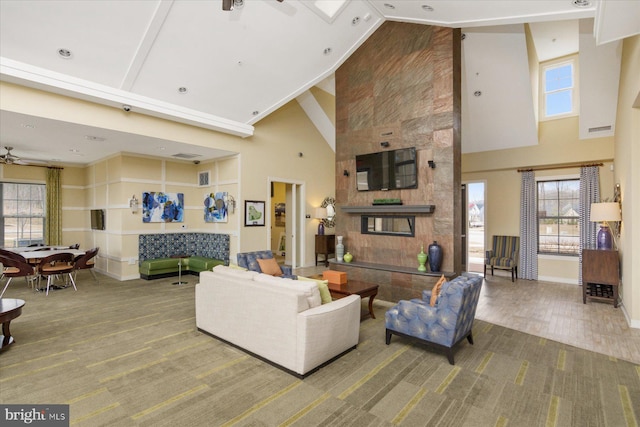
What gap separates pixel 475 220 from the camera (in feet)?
27.0

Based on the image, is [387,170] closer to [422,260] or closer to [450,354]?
[422,260]

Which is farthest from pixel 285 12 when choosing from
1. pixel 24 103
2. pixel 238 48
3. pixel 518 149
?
pixel 518 149

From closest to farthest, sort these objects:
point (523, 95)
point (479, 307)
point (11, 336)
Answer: point (11, 336), point (479, 307), point (523, 95)

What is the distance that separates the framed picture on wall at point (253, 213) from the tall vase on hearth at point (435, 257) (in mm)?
4031

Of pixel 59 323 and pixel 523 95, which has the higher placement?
pixel 523 95

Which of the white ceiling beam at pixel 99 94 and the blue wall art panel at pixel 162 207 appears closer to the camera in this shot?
the white ceiling beam at pixel 99 94

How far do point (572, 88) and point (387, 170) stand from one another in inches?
188

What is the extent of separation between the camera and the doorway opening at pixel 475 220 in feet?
26.8

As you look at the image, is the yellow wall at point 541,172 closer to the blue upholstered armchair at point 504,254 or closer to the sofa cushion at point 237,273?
the blue upholstered armchair at point 504,254

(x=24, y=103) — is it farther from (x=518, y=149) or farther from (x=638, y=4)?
(x=518, y=149)

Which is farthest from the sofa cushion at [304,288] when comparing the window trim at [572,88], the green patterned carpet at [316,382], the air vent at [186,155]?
the window trim at [572,88]

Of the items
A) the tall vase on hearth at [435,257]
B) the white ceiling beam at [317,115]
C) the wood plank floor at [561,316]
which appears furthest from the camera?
the white ceiling beam at [317,115]

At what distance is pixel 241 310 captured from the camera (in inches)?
131

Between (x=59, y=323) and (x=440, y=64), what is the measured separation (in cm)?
668
